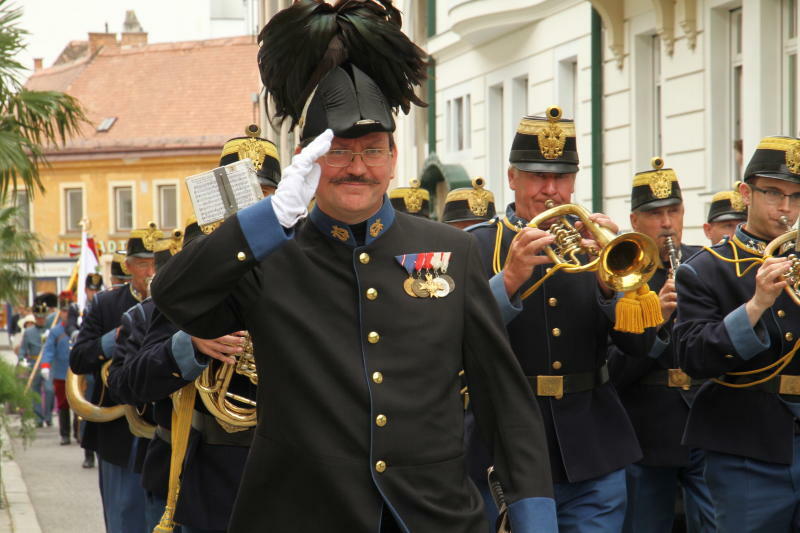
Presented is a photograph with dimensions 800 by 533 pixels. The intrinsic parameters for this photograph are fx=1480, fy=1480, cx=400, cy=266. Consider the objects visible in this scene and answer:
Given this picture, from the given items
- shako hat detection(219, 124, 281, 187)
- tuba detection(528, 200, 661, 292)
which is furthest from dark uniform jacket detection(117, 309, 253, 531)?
tuba detection(528, 200, 661, 292)

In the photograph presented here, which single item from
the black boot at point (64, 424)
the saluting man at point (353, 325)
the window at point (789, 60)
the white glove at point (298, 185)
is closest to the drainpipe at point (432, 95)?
the black boot at point (64, 424)

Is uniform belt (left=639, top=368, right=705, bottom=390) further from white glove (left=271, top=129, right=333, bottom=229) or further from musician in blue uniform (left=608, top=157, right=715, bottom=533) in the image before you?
white glove (left=271, top=129, right=333, bottom=229)

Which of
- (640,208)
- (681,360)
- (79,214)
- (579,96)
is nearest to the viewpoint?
(681,360)

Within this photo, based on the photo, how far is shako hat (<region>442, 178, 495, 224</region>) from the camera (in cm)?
1056

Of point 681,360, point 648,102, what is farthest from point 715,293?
point 648,102

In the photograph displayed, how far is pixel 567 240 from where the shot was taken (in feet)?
19.3

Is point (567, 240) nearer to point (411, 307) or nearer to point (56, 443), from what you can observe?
point (411, 307)

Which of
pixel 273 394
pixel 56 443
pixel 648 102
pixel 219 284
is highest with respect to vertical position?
pixel 648 102

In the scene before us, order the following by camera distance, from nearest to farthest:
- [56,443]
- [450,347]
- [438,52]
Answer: [450,347]
[56,443]
[438,52]

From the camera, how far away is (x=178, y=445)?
20.7 feet

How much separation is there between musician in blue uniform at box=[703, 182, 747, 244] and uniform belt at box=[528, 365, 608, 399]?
334 centimetres

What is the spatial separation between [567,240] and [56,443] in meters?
16.3

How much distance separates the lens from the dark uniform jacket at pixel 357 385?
3.79m

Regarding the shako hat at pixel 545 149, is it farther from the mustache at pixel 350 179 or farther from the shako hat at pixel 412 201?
the shako hat at pixel 412 201
